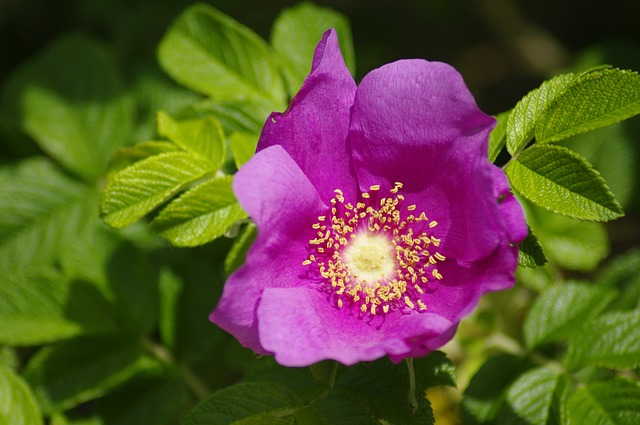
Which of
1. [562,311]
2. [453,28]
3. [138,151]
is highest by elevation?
[138,151]

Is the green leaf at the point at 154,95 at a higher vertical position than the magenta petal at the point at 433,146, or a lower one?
lower

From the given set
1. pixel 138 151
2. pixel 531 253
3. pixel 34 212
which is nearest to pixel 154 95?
pixel 34 212

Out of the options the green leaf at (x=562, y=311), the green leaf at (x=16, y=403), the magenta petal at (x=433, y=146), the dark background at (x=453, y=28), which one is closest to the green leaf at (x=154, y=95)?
the dark background at (x=453, y=28)

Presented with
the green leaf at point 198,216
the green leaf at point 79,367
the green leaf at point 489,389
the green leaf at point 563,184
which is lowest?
the green leaf at point 79,367

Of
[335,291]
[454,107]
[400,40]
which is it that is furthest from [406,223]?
[400,40]

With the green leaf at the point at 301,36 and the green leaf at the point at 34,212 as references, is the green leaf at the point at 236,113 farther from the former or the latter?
the green leaf at the point at 34,212

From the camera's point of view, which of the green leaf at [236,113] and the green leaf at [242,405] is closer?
the green leaf at [242,405]

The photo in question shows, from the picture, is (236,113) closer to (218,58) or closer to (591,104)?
(218,58)
